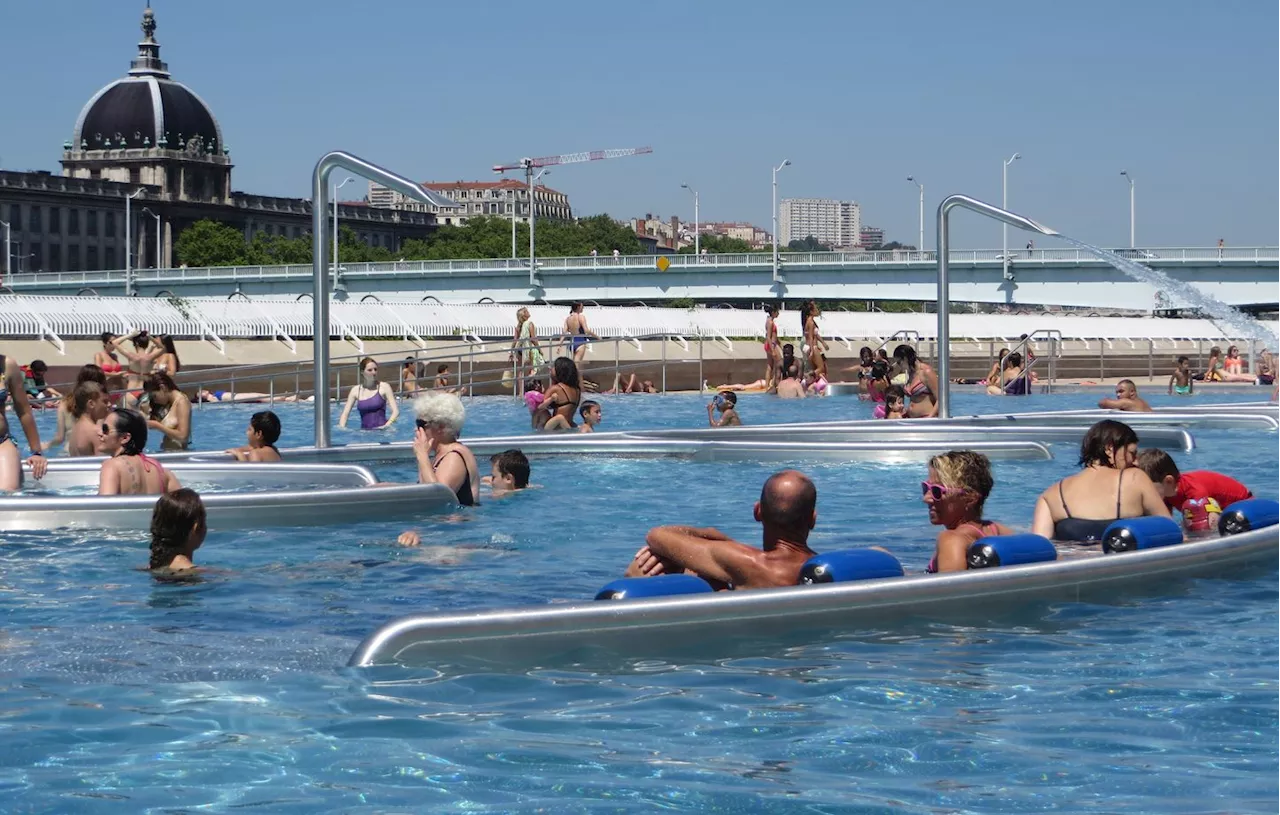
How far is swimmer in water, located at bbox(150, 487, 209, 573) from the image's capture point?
27.1ft

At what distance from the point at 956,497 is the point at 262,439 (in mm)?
6506

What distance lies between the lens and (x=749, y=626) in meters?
6.58

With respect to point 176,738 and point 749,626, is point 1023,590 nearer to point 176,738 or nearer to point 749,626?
point 749,626

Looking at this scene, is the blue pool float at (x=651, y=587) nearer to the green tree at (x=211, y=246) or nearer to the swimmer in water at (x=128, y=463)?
the swimmer in water at (x=128, y=463)

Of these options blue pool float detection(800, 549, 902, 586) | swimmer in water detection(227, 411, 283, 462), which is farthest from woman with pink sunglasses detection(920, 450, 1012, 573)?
swimmer in water detection(227, 411, 283, 462)

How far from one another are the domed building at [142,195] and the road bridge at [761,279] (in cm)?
2657

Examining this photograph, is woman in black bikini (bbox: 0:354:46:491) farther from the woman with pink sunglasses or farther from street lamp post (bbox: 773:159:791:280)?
street lamp post (bbox: 773:159:791:280)

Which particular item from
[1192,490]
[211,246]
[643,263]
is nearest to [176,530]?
[1192,490]

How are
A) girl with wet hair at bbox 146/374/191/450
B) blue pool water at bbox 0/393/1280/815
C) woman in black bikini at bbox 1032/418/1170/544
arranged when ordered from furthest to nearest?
girl with wet hair at bbox 146/374/191/450 → woman in black bikini at bbox 1032/418/1170/544 → blue pool water at bbox 0/393/1280/815

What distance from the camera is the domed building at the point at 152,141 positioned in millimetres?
152000

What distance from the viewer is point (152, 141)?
154m

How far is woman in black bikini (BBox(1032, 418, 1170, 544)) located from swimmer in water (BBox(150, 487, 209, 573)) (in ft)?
14.6

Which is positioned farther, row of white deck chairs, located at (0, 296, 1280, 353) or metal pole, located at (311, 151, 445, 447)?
row of white deck chairs, located at (0, 296, 1280, 353)

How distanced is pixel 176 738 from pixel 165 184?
503ft
